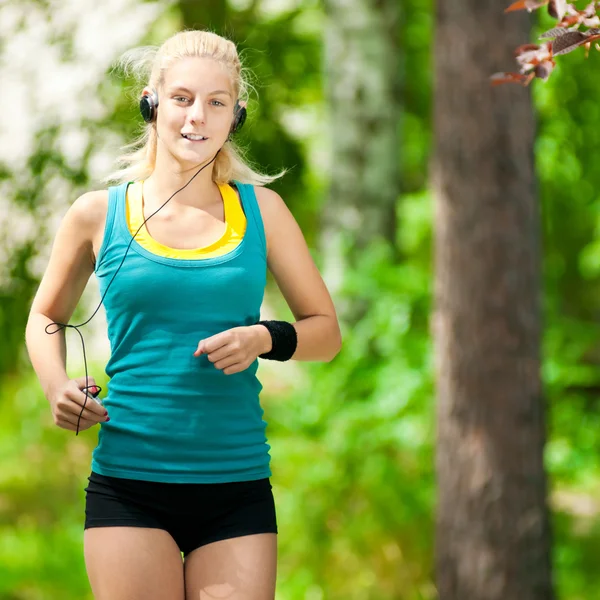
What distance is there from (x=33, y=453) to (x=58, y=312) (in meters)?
8.67

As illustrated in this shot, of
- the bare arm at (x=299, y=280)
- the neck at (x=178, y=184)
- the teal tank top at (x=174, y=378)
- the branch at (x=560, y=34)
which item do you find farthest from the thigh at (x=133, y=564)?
the branch at (x=560, y=34)

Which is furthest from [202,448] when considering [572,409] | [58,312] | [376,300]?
[572,409]

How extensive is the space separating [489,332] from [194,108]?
3.65 m

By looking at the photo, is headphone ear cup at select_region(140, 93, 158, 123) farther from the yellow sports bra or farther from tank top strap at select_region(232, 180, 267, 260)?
tank top strap at select_region(232, 180, 267, 260)

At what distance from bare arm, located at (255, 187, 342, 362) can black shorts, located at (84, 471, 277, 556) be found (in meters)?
0.36

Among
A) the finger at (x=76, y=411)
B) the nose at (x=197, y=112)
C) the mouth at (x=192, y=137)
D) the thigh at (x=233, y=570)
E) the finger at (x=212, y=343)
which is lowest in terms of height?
the thigh at (x=233, y=570)

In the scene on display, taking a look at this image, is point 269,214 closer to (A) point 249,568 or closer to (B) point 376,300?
(A) point 249,568

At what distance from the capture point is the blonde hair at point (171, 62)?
91.4 inches

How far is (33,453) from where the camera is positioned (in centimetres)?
1061

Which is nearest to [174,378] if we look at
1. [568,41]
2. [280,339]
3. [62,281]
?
[280,339]

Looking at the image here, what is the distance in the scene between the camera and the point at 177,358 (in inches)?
86.9

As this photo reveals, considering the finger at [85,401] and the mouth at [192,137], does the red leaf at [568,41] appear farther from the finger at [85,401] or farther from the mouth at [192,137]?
the finger at [85,401]

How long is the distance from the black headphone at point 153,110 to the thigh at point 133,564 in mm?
925

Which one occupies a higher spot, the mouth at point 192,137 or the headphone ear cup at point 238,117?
the headphone ear cup at point 238,117
